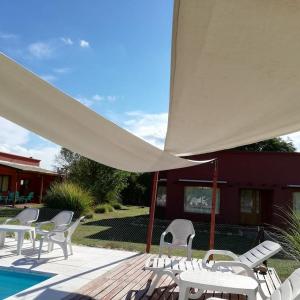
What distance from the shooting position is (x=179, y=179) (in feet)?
62.1

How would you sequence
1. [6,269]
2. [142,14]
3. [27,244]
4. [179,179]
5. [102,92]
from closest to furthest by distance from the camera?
1. [142,14]
2. [6,269]
3. [102,92]
4. [27,244]
5. [179,179]

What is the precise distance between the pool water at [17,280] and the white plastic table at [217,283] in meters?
2.89

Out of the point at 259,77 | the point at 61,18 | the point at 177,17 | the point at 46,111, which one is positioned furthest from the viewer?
the point at 61,18

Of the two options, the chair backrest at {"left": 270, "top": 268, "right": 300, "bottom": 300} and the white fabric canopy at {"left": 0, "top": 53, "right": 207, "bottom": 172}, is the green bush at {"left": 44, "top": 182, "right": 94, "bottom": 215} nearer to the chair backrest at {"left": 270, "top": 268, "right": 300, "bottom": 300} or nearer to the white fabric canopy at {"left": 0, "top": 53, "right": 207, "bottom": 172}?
the white fabric canopy at {"left": 0, "top": 53, "right": 207, "bottom": 172}

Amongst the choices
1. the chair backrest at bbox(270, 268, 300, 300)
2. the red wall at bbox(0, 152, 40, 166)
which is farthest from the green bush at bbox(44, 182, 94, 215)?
the chair backrest at bbox(270, 268, 300, 300)

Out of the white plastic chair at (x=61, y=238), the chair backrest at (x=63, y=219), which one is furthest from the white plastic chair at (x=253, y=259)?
the chair backrest at (x=63, y=219)

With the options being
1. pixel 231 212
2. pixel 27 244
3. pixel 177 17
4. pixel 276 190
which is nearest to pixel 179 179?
pixel 231 212

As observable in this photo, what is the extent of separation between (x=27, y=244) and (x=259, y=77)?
294 inches

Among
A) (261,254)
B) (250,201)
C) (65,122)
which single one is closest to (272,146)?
(250,201)

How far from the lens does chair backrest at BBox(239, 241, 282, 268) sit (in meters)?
4.59

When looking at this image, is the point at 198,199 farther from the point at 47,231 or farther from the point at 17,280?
the point at 17,280

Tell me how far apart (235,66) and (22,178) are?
1089 inches

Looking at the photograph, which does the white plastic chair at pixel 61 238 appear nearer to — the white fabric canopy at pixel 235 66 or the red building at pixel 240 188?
the white fabric canopy at pixel 235 66

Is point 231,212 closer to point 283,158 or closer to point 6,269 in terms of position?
point 283,158
